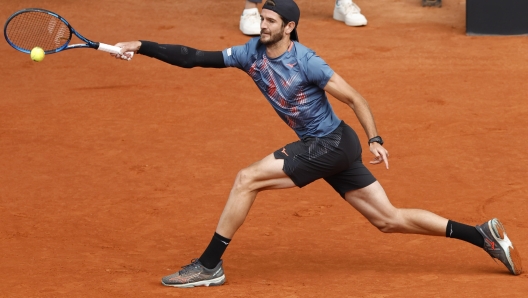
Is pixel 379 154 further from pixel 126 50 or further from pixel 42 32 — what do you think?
pixel 42 32

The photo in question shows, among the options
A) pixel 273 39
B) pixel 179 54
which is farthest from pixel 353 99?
pixel 179 54

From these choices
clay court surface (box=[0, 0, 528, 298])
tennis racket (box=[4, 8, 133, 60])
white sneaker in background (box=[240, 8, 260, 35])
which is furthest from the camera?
white sneaker in background (box=[240, 8, 260, 35])

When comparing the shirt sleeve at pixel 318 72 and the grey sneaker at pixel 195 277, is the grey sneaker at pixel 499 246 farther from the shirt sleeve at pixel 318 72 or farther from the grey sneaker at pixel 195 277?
the grey sneaker at pixel 195 277

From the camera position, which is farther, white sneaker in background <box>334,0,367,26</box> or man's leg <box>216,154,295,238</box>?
white sneaker in background <box>334,0,367,26</box>

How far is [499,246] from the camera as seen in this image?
615 cm

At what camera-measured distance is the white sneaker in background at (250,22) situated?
40.7 ft

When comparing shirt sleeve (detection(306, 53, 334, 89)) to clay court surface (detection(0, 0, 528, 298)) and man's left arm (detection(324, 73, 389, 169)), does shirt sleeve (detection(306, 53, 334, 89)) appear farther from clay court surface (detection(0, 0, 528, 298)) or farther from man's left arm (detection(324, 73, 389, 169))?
clay court surface (detection(0, 0, 528, 298))

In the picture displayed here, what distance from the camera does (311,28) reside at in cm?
1278

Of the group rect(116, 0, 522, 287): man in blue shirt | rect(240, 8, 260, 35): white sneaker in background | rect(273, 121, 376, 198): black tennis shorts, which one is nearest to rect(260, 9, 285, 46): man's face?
rect(116, 0, 522, 287): man in blue shirt

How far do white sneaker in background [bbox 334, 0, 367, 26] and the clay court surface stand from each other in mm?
142

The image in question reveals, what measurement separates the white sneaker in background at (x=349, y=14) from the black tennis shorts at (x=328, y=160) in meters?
6.74

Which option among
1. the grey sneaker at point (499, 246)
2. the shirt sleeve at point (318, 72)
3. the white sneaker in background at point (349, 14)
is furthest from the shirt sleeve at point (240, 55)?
the white sneaker in background at point (349, 14)

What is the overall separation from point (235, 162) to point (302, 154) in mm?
2602

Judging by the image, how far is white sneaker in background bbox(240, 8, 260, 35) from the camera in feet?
40.7
